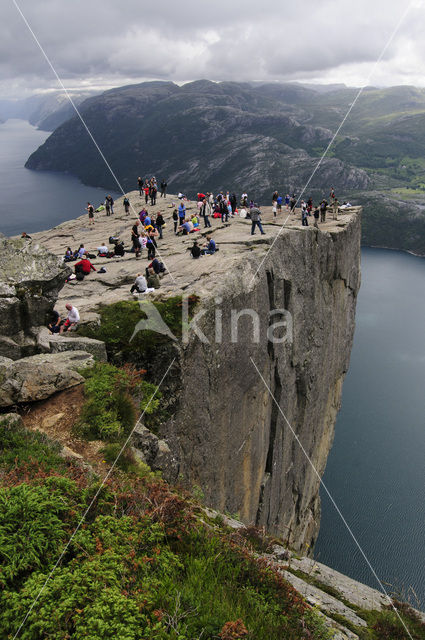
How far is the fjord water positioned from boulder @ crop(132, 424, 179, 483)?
995 centimetres

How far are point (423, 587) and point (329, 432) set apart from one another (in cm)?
1325

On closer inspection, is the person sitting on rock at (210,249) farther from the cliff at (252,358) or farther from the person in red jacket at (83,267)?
the person in red jacket at (83,267)

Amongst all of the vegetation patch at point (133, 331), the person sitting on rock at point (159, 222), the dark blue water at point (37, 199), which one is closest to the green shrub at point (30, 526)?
the vegetation patch at point (133, 331)

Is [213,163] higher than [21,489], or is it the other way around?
[213,163]

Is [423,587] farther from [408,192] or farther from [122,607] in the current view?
[408,192]

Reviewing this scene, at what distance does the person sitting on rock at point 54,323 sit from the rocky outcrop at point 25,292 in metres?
0.19

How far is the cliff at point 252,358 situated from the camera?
1411 centimetres

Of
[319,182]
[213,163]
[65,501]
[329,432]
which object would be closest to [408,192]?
[319,182]

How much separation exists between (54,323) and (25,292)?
1.47m

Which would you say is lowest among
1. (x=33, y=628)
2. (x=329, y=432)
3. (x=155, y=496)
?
(x=329, y=432)

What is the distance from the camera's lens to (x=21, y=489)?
6246 mm

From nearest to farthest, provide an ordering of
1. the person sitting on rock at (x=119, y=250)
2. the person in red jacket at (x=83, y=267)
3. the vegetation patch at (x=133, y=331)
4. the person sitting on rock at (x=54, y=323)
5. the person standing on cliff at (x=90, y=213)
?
the vegetation patch at (x=133, y=331), the person sitting on rock at (x=54, y=323), the person in red jacket at (x=83, y=267), the person sitting on rock at (x=119, y=250), the person standing on cliff at (x=90, y=213)

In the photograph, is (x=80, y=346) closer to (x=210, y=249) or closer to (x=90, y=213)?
(x=210, y=249)

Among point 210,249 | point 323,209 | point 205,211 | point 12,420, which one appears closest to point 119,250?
point 210,249
